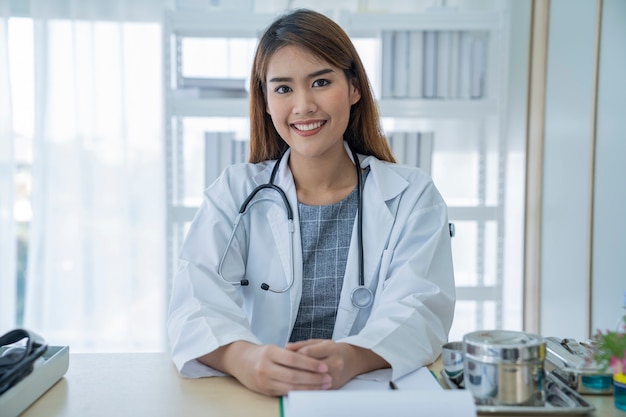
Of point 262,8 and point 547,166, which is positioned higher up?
point 262,8

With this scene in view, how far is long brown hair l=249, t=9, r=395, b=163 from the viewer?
1550 millimetres

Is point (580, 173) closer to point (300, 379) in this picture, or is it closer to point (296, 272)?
point (296, 272)

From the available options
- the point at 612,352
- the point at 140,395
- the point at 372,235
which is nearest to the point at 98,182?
the point at 372,235

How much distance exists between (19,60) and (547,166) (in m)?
2.58

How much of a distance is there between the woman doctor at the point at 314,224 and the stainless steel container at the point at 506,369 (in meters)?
0.34

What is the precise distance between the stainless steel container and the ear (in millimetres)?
839

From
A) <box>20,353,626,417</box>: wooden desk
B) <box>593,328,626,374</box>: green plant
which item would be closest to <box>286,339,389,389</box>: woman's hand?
<box>20,353,626,417</box>: wooden desk

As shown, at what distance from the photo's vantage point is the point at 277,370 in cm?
108

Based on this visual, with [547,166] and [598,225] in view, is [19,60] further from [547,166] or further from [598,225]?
[598,225]

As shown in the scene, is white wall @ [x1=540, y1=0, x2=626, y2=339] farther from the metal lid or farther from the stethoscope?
the metal lid

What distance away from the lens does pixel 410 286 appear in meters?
1.37

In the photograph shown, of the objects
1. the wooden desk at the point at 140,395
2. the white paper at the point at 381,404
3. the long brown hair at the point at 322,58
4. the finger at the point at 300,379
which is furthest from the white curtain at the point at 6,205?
the white paper at the point at 381,404

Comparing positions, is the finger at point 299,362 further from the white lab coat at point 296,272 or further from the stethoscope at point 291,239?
the stethoscope at point 291,239

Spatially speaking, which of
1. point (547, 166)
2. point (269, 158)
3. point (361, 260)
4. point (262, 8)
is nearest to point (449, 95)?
point (547, 166)
